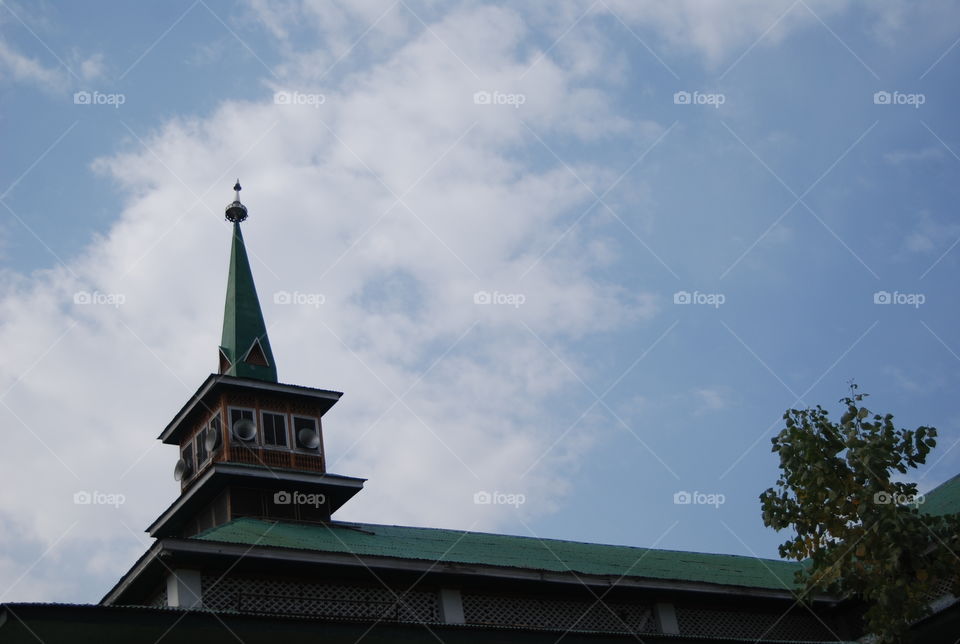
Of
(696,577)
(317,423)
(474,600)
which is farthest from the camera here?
(317,423)

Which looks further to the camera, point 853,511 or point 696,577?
point 696,577

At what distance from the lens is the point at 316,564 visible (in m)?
23.4

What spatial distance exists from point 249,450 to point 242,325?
22.2 feet

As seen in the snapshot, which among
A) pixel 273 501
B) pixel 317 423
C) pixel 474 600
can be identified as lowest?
pixel 474 600

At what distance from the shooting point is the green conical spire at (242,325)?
36.1m

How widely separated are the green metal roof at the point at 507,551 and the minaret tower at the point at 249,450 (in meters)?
1.96

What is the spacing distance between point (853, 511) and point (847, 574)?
1.10 metres

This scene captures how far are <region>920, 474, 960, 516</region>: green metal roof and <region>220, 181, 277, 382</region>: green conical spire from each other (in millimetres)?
20122

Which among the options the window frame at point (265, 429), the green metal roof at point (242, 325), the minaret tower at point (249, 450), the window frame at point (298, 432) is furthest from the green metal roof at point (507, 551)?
the green metal roof at point (242, 325)

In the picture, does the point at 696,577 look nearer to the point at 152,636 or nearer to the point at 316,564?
the point at 316,564

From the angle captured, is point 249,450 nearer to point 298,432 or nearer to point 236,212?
point 298,432

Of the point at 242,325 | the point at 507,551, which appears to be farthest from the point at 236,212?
the point at 507,551

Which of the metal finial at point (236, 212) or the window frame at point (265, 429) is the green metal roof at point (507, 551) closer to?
the window frame at point (265, 429)

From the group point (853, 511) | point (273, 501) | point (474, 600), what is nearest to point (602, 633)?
point (474, 600)
